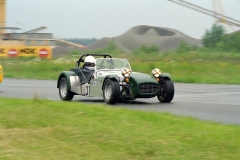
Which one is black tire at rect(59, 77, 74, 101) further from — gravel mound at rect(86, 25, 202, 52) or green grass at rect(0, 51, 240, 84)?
gravel mound at rect(86, 25, 202, 52)

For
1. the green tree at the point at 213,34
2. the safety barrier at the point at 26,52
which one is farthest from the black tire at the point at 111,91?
the green tree at the point at 213,34

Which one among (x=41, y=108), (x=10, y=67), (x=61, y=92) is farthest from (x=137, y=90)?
(x=10, y=67)

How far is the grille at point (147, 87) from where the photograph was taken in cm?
1514

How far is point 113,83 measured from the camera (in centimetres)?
1493

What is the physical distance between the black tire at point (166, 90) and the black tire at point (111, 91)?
4.94 ft

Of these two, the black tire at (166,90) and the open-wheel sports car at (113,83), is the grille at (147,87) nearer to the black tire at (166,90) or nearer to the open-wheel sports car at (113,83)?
the open-wheel sports car at (113,83)

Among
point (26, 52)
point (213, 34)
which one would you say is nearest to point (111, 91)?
point (26, 52)

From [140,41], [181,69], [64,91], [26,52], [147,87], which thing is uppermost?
[140,41]

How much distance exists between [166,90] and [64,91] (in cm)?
312

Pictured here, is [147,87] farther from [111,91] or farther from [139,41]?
[139,41]

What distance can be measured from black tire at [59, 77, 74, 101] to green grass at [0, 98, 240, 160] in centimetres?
677

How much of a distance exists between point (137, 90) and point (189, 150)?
289 inches

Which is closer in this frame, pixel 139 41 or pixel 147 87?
pixel 147 87

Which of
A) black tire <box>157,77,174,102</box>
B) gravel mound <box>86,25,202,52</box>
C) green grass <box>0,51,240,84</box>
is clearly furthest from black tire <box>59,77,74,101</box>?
gravel mound <box>86,25,202,52</box>
